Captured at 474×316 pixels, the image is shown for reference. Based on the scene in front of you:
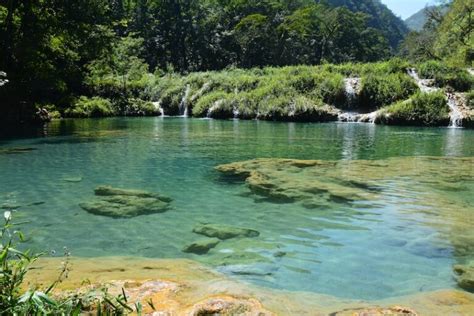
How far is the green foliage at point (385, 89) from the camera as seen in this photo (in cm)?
3244

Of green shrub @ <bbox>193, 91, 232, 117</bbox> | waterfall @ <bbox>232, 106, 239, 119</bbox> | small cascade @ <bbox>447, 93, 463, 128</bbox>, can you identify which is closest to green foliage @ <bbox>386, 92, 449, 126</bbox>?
small cascade @ <bbox>447, 93, 463, 128</bbox>

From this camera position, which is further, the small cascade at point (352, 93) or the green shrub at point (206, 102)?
the green shrub at point (206, 102)

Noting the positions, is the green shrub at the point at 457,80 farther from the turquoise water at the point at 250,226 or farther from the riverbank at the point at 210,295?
the riverbank at the point at 210,295

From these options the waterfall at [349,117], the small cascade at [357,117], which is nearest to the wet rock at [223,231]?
the small cascade at [357,117]

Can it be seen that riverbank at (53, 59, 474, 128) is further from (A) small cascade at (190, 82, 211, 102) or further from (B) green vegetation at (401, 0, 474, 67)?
(B) green vegetation at (401, 0, 474, 67)

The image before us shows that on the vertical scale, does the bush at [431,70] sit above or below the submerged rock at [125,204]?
above

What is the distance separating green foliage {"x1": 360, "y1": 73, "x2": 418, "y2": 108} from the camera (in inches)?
1277

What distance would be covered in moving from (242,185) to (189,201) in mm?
1726

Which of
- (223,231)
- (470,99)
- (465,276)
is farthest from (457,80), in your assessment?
(465,276)

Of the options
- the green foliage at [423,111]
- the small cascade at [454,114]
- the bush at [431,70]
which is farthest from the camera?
the bush at [431,70]

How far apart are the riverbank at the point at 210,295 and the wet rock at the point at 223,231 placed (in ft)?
4.38

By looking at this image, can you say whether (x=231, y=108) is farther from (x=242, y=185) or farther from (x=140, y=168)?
(x=242, y=185)

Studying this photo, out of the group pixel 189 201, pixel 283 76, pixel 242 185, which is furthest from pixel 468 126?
pixel 189 201

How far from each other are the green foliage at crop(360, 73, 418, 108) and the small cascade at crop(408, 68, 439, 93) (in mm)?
740
